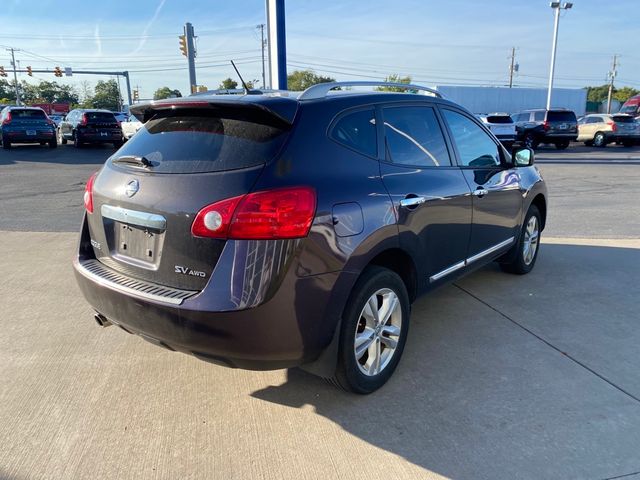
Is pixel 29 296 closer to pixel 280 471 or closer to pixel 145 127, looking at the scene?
pixel 145 127

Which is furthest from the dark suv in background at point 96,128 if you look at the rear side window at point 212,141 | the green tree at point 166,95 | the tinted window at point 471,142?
the rear side window at point 212,141

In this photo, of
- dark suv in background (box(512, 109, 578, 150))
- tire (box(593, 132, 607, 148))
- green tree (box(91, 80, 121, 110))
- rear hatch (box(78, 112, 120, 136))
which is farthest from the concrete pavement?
green tree (box(91, 80, 121, 110))

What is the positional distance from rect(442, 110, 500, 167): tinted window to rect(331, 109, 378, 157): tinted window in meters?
1.12

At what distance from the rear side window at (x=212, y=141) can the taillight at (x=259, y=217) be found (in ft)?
0.70

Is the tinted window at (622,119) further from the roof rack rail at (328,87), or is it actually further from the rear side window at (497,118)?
the roof rack rail at (328,87)

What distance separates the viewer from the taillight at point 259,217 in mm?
2398

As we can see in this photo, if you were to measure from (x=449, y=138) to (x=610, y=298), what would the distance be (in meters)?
2.23

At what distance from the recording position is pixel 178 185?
260 cm

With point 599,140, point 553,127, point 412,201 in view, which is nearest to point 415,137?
point 412,201

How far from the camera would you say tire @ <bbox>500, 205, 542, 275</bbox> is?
5.10m

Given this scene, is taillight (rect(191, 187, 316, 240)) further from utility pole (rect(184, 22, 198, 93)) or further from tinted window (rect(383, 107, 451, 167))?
utility pole (rect(184, 22, 198, 93))

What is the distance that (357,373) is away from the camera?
2943 millimetres

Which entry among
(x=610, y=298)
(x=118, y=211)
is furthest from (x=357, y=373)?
(x=610, y=298)

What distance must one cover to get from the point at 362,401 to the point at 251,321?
3.41ft
